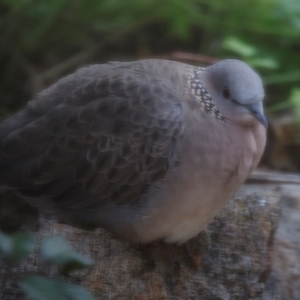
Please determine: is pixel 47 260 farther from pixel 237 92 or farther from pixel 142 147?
pixel 237 92

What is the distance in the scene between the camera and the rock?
2.31 m

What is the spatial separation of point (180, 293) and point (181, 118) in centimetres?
62

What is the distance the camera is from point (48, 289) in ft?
4.93

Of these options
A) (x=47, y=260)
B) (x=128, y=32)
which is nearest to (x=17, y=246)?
(x=47, y=260)

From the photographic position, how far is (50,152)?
2.49 m

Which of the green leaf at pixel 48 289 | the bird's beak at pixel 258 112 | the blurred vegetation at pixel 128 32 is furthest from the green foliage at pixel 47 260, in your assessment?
the blurred vegetation at pixel 128 32

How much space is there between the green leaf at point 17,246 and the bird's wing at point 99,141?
91 centimetres

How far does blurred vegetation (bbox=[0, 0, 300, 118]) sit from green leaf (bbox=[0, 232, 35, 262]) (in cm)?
237

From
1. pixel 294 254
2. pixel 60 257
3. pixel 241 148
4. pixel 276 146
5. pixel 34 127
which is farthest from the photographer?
pixel 276 146

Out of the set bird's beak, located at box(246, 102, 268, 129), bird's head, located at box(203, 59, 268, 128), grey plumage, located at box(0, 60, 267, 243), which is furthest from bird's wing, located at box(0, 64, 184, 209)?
bird's beak, located at box(246, 102, 268, 129)

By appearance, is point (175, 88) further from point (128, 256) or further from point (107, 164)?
point (128, 256)

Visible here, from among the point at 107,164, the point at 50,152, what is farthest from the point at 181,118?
the point at 50,152

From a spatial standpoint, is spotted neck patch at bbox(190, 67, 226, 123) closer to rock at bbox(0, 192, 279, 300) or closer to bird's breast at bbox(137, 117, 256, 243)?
bird's breast at bbox(137, 117, 256, 243)

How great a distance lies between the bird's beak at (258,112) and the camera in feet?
7.48
